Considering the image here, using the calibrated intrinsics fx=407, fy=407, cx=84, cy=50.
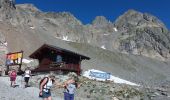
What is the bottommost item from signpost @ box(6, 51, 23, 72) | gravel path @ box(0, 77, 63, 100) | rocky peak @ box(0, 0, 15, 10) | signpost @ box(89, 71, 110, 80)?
gravel path @ box(0, 77, 63, 100)

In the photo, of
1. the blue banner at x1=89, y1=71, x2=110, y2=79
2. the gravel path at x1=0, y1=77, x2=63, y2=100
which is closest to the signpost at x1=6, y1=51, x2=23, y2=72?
the blue banner at x1=89, y1=71, x2=110, y2=79

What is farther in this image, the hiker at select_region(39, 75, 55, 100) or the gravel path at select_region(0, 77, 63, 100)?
the gravel path at select_region(0, 77, 63, 100)

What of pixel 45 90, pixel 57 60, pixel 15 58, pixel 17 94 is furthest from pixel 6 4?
pixel 45 90

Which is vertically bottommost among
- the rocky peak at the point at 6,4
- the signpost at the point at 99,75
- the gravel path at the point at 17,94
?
the gravel path at the point at 17,94

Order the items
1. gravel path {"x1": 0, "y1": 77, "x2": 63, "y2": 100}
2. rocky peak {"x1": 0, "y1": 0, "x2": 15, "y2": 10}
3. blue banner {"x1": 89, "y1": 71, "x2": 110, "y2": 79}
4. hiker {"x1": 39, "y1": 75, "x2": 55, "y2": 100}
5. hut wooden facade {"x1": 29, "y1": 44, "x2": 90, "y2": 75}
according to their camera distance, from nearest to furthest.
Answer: hiker {"x1": 39, "y1": 75, "x2": 55, "y2": 100}, gravel path {"x1": 0, "y1": 77, "x2": 63, "y2": 100}, hut wooden facade {"x1": 29, "y1": 44, "x2": 90, "y2": 75}, blue banner {"x1": 89, "y1": 71, "x2": 110, "y2": 79}, rocky peak {"x1": 0, "y1": 0, "x2": 15, "y2": 10}

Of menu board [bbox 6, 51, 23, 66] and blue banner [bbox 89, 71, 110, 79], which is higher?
menu board [bbox 6, 51, 23, 66]

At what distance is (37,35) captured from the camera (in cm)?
15175

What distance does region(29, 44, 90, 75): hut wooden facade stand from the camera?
56.9 metres

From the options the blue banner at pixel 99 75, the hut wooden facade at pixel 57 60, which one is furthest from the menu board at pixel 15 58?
the blue banner at pixel 99 75

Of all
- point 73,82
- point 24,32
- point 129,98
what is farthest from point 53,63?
point 24,32

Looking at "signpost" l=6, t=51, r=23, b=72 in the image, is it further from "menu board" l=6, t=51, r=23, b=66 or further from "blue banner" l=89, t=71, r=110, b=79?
"blue banner" l=89, t=71, r=110, b=79

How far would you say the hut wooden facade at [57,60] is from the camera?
56.9 metres

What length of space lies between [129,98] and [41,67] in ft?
62.6

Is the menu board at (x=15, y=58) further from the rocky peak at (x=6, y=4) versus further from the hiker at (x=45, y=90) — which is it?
the rocky peak at (x=6, y=4)
